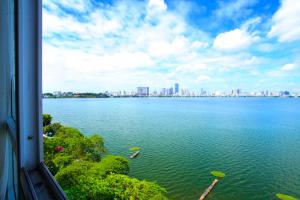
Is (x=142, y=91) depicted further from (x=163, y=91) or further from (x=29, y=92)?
(x=29, y=92)

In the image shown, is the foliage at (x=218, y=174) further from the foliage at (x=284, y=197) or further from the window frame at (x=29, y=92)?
the window frame at (x=29, y=92)

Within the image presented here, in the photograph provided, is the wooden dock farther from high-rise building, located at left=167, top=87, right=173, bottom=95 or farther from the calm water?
high-rise building, located at left=167, top=87, right=173, bottom=95

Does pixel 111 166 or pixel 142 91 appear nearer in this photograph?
pixel 111 166

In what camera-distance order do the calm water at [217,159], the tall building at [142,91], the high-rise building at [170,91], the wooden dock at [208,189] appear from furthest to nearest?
the high-rise building at [170,91]
the tall building at [142,91]
the calm water at [217,159]
the wooden dock at [208,189]

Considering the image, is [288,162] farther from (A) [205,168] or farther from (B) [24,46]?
(B) [24,46]

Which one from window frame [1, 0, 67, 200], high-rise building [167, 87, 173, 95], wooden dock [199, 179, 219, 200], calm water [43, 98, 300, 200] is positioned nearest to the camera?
window frame [1, 0, 67, 200]

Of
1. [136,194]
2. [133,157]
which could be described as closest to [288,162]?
[133,157]

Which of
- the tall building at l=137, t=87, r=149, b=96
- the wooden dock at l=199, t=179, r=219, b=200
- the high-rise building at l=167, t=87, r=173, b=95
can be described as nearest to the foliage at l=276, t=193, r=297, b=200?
the wooden dock at l=199, t=179, r=219, b=200

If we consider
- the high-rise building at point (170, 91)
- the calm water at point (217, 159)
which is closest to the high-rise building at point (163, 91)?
the high-rise building at point (170, 91)

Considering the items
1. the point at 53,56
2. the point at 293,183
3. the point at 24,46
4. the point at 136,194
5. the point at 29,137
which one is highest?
the point at 53,56

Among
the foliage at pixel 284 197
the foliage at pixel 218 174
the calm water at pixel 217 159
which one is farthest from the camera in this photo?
the foliage at pixel 218 174

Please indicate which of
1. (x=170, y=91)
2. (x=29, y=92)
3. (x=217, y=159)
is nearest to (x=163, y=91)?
(x=170, y=91)
